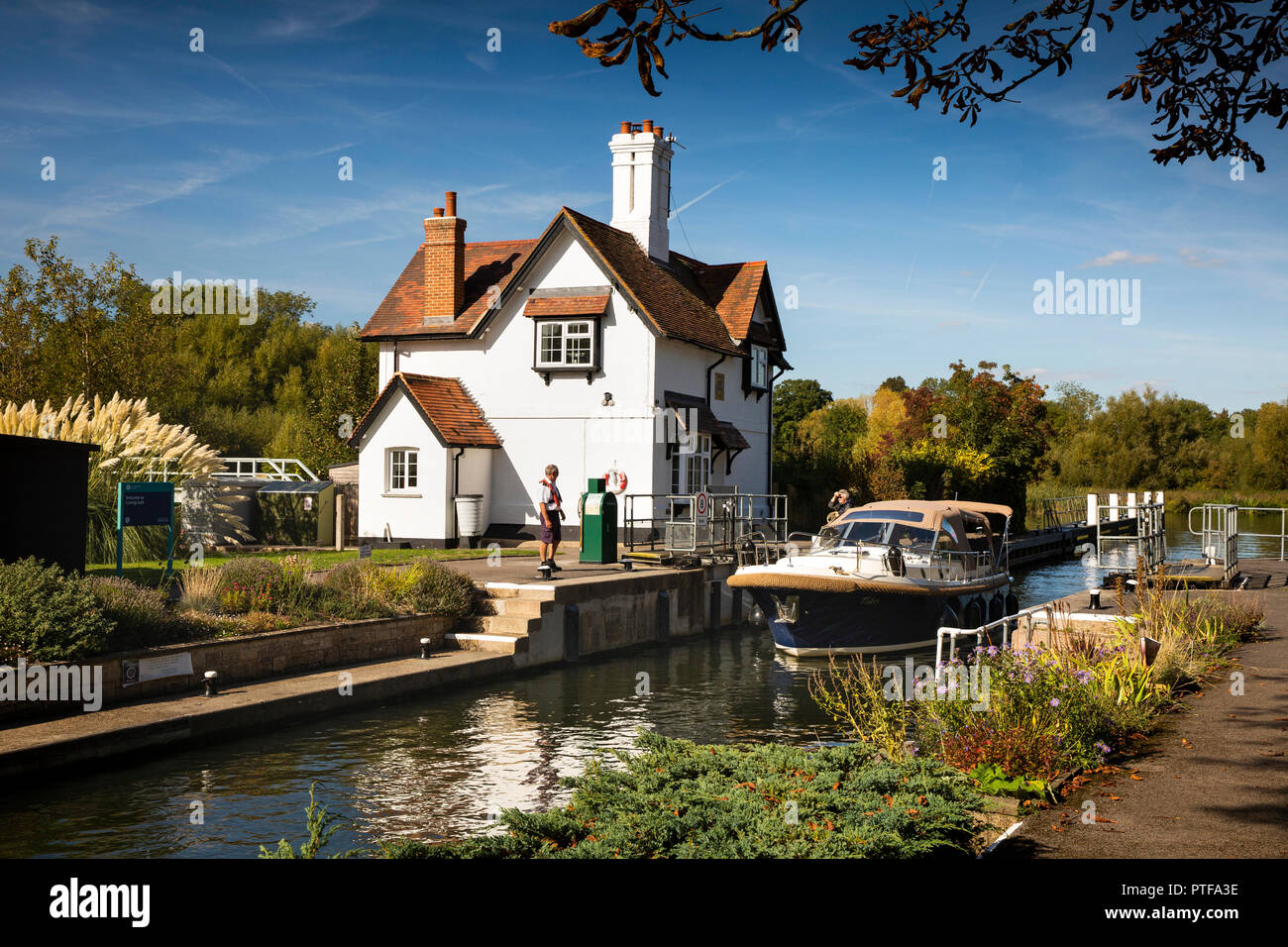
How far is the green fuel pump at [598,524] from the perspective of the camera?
24.8 m

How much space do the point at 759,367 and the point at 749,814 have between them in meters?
30.8

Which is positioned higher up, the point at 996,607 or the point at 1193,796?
the point at 1193,796

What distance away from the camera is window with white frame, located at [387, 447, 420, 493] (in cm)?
3075

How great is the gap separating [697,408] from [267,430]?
32342mm

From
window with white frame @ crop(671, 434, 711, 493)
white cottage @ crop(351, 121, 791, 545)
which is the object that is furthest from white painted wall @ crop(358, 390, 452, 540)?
window with white frame @ crop(671, 434, 711, 493)

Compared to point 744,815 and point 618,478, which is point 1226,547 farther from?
point 744,815

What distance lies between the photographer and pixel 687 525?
26.8 m

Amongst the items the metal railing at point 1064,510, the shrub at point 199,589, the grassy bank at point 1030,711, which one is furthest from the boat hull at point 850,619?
the metal railing at point 1064,510

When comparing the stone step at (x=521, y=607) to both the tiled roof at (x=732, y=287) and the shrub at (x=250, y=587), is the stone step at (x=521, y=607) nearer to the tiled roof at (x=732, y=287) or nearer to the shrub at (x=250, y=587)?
the shrub at (x=250, y=587)

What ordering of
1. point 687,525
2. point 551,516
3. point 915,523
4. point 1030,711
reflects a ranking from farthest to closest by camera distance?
point 687,525, point 915,523, point 551,516, point 1030,711

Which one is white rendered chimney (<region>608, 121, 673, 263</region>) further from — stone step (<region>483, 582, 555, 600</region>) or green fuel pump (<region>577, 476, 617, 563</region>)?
stone step (<region>483, 582, 555, 600</region>)

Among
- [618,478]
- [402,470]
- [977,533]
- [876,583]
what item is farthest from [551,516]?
[402,470]
